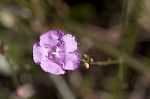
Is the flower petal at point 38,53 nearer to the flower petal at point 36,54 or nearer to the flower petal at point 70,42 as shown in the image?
the flower petal at point 36,54

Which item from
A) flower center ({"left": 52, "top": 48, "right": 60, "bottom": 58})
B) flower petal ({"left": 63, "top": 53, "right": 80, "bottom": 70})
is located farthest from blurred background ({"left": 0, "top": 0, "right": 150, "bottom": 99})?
flower petal ({"left": 63, "top": 53, "right": 80, "bottom": 70})

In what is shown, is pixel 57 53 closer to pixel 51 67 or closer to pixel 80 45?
pixel 51 67

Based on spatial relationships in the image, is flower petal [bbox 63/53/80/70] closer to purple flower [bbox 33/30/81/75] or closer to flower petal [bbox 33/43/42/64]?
purple flower [bbox 33/30/81/75]

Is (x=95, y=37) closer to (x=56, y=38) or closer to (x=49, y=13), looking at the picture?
(x=49, y=13)

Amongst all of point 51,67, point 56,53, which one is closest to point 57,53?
point 56,53

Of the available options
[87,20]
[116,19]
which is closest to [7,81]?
[87,20]

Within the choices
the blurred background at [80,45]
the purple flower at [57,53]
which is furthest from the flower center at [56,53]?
the blurred background at [80,45]
